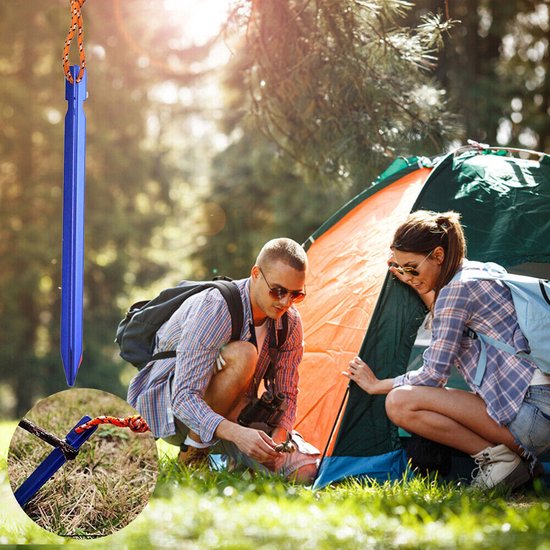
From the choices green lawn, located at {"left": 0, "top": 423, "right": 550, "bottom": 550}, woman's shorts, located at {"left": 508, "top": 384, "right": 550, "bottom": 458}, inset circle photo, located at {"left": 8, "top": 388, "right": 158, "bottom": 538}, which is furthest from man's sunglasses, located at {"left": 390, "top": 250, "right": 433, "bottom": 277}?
inset circle photo, located at {"left": 8, "top": 388, "right": 158, "bottom": 538}

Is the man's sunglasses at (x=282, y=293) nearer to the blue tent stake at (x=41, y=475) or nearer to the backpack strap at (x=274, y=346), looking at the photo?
the backpack strap at (x=274, y=346)

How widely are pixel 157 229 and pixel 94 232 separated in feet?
4.82

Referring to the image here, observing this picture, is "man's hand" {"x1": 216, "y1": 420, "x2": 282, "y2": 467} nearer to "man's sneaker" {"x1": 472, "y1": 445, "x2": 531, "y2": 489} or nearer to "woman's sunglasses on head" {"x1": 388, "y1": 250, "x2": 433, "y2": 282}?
"man's sneaker" {"x1": 472, "y1": 445, "x2": 531, "y2": 489}

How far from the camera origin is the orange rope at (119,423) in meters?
2.18

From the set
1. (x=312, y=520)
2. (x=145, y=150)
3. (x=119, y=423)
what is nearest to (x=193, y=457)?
(x=312, y=520)

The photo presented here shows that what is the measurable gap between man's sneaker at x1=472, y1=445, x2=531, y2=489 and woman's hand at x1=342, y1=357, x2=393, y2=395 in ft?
1.57

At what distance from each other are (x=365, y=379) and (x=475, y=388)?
0.47m

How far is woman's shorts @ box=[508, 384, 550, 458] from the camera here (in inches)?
125

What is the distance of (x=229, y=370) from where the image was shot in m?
3.32

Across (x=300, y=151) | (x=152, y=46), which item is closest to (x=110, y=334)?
(x=152, y=46)

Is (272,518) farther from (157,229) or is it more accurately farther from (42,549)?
(157,229)

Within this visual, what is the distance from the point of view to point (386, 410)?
10.8 feet

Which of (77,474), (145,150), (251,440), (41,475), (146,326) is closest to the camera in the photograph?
(41,475)

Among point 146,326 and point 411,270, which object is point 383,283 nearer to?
point 411,270
